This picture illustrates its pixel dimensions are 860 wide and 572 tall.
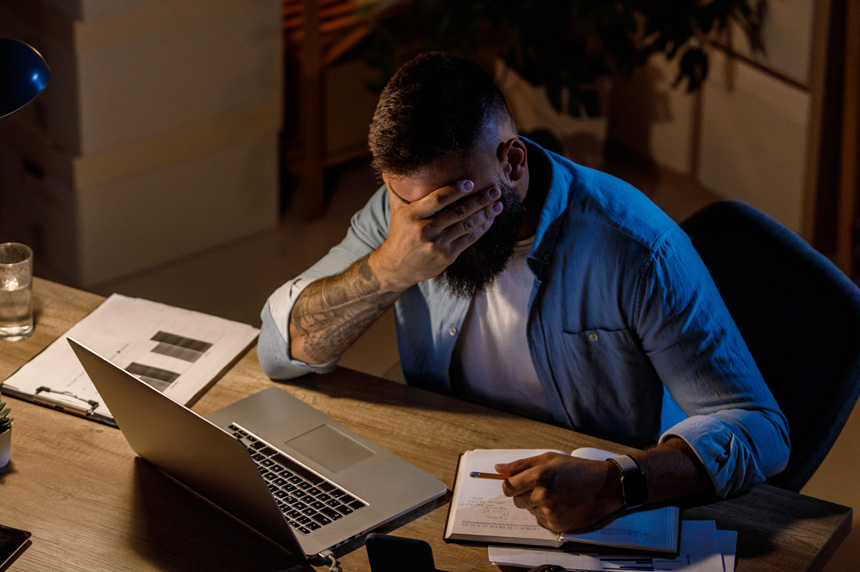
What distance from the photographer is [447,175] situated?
154 centimetres

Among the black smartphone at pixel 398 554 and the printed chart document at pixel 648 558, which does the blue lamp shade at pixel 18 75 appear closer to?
the black smartphone at pixel 398 554

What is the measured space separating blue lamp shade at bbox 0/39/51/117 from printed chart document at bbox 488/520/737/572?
862 millimetres

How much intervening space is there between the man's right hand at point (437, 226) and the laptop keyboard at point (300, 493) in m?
0.34

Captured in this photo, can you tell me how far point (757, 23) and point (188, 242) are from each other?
2.08m

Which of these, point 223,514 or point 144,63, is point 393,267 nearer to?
point 223,514

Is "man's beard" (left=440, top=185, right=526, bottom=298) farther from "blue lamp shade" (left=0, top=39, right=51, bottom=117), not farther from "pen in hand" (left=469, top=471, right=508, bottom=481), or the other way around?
"blue lamp shade" (left=0, top=39, right=51, bottom=117)

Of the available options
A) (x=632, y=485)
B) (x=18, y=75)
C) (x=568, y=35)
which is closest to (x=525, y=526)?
(x=632, y=485)

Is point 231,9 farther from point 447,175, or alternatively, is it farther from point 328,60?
point 447,175

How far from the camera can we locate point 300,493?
4.77ft

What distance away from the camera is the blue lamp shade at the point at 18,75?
55.0 inches

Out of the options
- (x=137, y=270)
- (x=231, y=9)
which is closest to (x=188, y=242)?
(x=137, y=270)

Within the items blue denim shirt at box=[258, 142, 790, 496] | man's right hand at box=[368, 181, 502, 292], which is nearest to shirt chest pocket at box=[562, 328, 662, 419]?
blue denim shirt at box=[258, 142, 790, 496]

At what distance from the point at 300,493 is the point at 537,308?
49cm

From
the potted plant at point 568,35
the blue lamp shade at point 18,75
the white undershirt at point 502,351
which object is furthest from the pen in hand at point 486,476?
the potted plant at point 568,35
